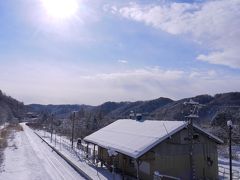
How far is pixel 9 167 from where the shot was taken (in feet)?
102

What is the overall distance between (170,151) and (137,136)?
310cm

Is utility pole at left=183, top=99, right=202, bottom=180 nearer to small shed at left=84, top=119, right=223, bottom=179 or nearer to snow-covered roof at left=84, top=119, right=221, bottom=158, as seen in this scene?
small shed at left=84, top=119, right=223, bottom=179

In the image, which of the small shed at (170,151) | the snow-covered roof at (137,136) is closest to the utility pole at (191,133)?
the small shed at (170,151)

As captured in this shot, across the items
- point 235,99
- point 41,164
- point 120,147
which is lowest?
point 41,164

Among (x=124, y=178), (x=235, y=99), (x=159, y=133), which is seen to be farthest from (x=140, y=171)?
(x=235, y=99)

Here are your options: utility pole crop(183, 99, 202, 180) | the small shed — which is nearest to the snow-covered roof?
the small shed

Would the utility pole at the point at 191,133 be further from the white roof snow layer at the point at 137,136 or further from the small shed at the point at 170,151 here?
the white roof snow layer at the point at 137,136

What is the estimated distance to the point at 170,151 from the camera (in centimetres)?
2217

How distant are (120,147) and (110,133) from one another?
7.23 meters

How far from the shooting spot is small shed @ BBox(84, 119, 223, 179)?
2153 centimetres

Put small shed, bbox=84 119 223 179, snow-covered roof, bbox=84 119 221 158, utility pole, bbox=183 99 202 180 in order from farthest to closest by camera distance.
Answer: utility pole, bbox=183 99 202 180 → small shed, bbox=84 119 223 179 → snow-covered roof, bbox=84 119 221 158

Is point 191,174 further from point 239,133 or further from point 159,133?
point 239,133

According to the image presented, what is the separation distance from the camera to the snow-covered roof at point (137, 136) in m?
21.0

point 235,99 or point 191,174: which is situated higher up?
point 235,99
